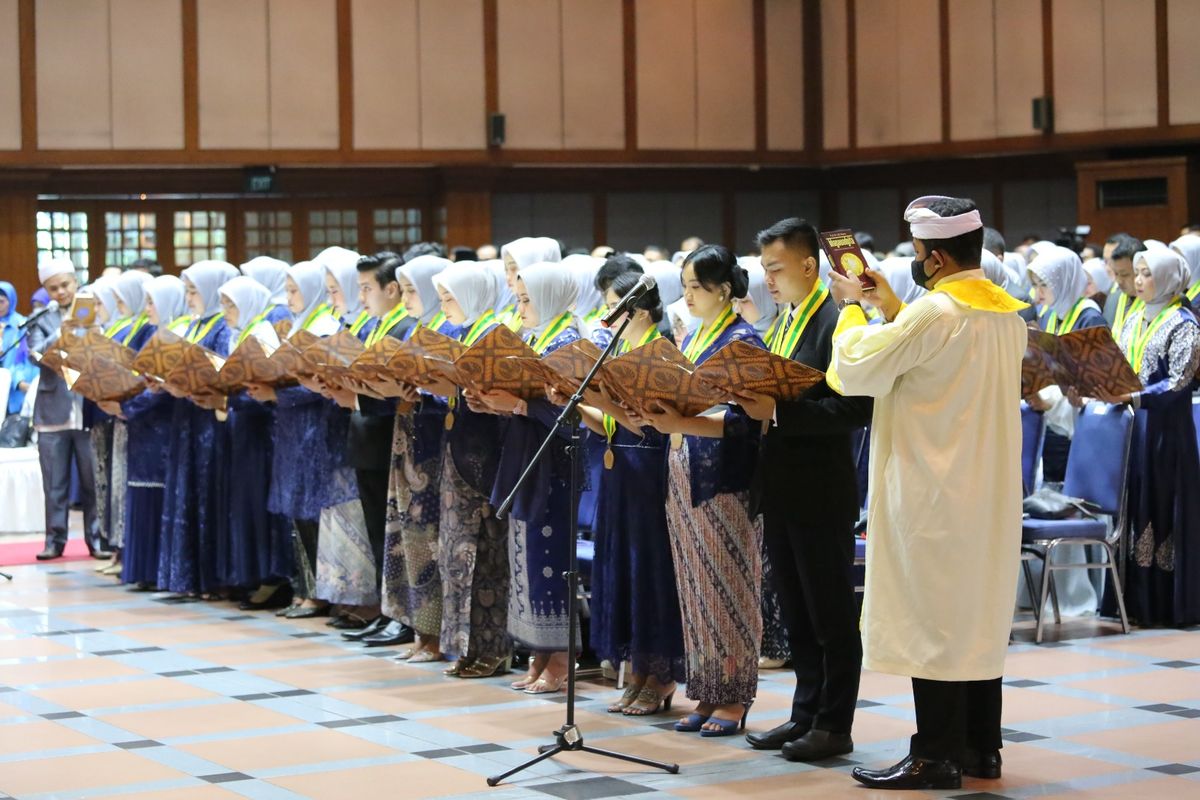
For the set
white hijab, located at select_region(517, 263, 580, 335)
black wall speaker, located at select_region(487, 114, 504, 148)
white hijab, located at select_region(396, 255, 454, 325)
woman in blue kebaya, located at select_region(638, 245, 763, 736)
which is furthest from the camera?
black wall speaker, located at select_region(487, 114, 504, 148)

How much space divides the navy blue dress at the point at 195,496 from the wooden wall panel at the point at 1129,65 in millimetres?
9203

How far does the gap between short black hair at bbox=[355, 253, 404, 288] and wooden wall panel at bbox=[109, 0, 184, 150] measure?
8821 millimetres

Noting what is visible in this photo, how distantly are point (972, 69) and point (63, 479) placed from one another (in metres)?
9.37

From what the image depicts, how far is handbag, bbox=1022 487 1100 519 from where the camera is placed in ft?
23.1

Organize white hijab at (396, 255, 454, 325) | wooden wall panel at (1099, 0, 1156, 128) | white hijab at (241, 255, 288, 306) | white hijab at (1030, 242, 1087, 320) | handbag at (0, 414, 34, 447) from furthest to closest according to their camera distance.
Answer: wooden wall panel at (1099, 0, 1156, 128) → handbag at (0, 414, 34, 447) → white hijab at (241, 255, 288, 306) → white hijab at (1030, 242, 1087, 320) → white hijab at (396, 255, 454, 325)

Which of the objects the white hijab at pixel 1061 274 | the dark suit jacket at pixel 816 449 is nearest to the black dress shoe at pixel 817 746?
the dark suit jacket at pixel 816 449

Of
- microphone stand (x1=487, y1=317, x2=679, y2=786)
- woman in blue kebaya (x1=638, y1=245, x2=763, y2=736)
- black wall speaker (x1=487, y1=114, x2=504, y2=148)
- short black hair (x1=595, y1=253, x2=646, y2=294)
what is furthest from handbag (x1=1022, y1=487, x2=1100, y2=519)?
black wall speaker (x1=487, y1=114, x2=504, y2=148)

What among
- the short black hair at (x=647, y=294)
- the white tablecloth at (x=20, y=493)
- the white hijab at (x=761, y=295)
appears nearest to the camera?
the short black hair at (x=647, y=294)

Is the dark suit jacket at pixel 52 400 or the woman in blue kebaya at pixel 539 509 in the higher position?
the dark suit jacket at pixel 52 400

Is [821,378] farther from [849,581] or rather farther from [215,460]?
[215,460]

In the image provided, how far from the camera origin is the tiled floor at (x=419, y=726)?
4660 mm

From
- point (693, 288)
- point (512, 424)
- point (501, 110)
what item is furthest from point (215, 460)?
point (501, 110)

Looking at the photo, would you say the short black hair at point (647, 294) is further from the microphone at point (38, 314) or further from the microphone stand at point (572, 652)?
the microphone at point (38, 314)

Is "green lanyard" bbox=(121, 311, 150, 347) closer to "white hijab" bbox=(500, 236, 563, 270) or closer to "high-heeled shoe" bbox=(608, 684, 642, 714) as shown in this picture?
"white hijab" bbox=(500, 236, 563, 270)
